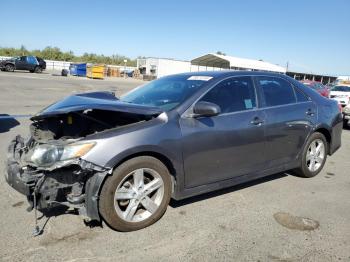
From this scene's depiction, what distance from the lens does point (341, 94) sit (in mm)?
17547

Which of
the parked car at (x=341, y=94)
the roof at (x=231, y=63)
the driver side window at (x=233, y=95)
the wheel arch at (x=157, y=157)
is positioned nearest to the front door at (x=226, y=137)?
the driver side window at (x=233, y=95)

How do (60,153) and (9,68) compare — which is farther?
(9,68)

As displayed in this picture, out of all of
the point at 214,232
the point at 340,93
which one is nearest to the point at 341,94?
the point at 340,93

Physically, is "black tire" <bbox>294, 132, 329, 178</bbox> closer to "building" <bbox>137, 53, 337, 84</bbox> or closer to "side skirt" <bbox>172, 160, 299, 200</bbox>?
"side skirt" <bbox>172, 160, 299, 200</bbox>

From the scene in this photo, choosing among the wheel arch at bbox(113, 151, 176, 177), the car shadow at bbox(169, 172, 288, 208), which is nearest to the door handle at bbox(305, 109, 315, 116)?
the car shadow at bbox(169, 172, 288, 208)

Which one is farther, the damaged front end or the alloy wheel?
the alloy wheel

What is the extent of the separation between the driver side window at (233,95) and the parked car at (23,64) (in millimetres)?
36481

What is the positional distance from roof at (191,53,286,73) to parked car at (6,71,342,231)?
33.5 m

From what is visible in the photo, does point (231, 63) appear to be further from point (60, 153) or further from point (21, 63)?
point (60, 153)

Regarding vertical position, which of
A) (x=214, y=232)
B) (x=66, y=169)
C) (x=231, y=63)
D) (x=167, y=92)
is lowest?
(x=214, y=232)

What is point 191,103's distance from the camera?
153 inches

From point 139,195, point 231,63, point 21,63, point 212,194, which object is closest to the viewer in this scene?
point 139,195

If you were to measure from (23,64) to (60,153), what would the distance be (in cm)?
3772

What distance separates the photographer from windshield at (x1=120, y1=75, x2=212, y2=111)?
404 cm
